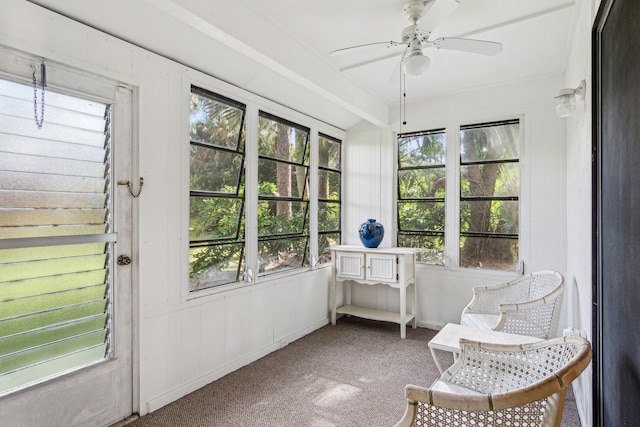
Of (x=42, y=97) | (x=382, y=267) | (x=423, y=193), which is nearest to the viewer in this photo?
(x=42, y=97)

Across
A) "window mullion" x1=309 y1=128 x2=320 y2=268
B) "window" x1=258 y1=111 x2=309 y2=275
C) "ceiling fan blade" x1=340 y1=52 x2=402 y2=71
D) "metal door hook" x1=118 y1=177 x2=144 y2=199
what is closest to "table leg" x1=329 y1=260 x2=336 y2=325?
"window mullion" x1=309 y1=128 x2=320 y2=268

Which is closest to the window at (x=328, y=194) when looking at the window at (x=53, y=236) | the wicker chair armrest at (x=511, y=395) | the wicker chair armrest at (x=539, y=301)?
the wicker chair armrest at (x=539, y=301)

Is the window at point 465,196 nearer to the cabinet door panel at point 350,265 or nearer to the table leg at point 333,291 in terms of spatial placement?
the cabinet door panel at point 350,265

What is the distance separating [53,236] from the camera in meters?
1.96

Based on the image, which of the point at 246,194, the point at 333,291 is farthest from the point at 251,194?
the point at 333,291

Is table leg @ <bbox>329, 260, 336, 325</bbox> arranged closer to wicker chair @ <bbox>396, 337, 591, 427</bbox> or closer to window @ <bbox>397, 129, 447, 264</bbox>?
window @ <bbox>397, 129, 447, 264</bbox>

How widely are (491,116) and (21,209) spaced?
160 inches

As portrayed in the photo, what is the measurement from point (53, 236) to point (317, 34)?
2.22m

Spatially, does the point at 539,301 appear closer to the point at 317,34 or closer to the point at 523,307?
the point at 523,307

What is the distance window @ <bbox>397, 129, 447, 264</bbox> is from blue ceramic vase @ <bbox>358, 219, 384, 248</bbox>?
1.34ft

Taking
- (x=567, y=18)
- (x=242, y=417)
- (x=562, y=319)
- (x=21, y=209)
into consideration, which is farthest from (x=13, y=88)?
(x=562, y=319)

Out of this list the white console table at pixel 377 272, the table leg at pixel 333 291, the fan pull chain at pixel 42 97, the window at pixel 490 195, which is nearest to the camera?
the fan pull chain at pixel 42 97

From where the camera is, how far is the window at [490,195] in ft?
12.1

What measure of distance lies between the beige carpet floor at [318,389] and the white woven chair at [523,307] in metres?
0.55
